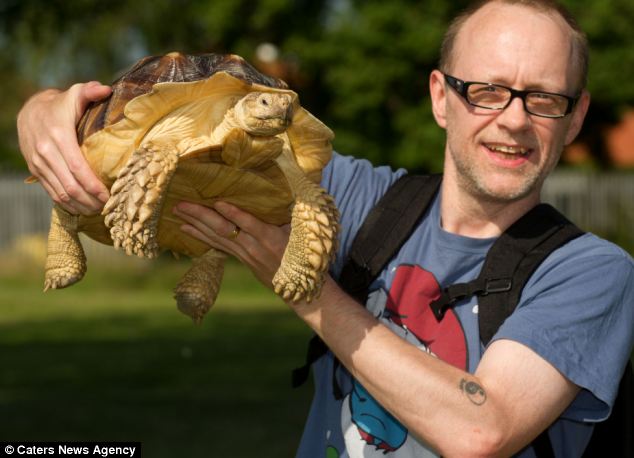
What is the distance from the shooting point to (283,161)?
10.0 feet

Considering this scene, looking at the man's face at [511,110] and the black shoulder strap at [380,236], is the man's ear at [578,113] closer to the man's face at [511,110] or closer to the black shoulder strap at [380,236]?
the man's face at [511,110]

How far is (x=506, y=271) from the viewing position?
268 centimetres

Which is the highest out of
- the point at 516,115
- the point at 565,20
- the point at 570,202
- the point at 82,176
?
the point at 565,20

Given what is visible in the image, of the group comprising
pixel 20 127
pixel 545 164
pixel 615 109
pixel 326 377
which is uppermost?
pixel 545 164

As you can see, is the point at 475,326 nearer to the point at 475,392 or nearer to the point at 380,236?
the point at 475,392

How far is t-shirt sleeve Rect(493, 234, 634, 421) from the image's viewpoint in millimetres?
2584

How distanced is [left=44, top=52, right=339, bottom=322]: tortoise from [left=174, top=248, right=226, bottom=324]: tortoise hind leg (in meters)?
0.32

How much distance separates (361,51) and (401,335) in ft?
70.5

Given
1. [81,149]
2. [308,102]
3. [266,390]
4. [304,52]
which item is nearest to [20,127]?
[81,149]

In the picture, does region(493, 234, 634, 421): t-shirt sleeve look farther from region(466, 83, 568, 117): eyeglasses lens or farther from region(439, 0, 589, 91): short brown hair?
region(439, 0, 589, 91): short brown hair

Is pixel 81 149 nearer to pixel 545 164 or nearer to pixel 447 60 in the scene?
pixel 447 60

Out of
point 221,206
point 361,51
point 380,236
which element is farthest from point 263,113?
point 361,51

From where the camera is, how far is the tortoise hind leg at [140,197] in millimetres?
2752

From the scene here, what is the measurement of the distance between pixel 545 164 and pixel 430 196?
0.39 meters
